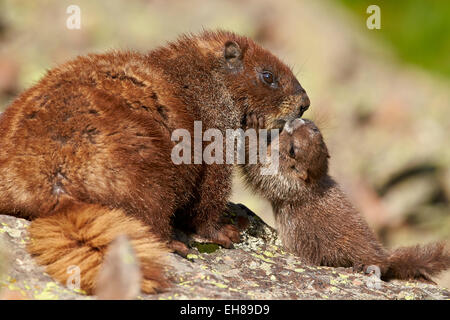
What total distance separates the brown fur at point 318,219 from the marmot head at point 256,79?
286 millimetres

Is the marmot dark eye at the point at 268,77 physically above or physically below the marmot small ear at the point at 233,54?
below

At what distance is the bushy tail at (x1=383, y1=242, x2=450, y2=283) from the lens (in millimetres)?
7910

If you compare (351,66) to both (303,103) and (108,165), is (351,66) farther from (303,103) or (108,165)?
(108,165)

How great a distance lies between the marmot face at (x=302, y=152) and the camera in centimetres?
815

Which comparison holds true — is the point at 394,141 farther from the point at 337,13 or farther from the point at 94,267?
the point at 94,267

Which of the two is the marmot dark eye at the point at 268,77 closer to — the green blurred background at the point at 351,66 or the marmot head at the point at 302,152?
the marmot head at the point at 302,152

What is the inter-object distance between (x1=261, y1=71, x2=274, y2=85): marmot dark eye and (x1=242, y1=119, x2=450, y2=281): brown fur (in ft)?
2.02

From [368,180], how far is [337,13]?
4.83 metres

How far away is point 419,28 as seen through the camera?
14109mm

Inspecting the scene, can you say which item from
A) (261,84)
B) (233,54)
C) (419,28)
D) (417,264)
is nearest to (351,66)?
(419,28)

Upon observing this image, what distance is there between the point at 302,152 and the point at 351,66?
6886 mm

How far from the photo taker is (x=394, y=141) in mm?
13688

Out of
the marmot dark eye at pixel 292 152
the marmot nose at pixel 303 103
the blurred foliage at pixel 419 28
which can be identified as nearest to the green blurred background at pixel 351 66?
the blurred foliage at pixel 419 28

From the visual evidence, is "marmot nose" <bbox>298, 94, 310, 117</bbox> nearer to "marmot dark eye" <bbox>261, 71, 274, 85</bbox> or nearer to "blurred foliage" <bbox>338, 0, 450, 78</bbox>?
"marmot dark eye" <bbox>261, 71, 274, 85</bbox>
